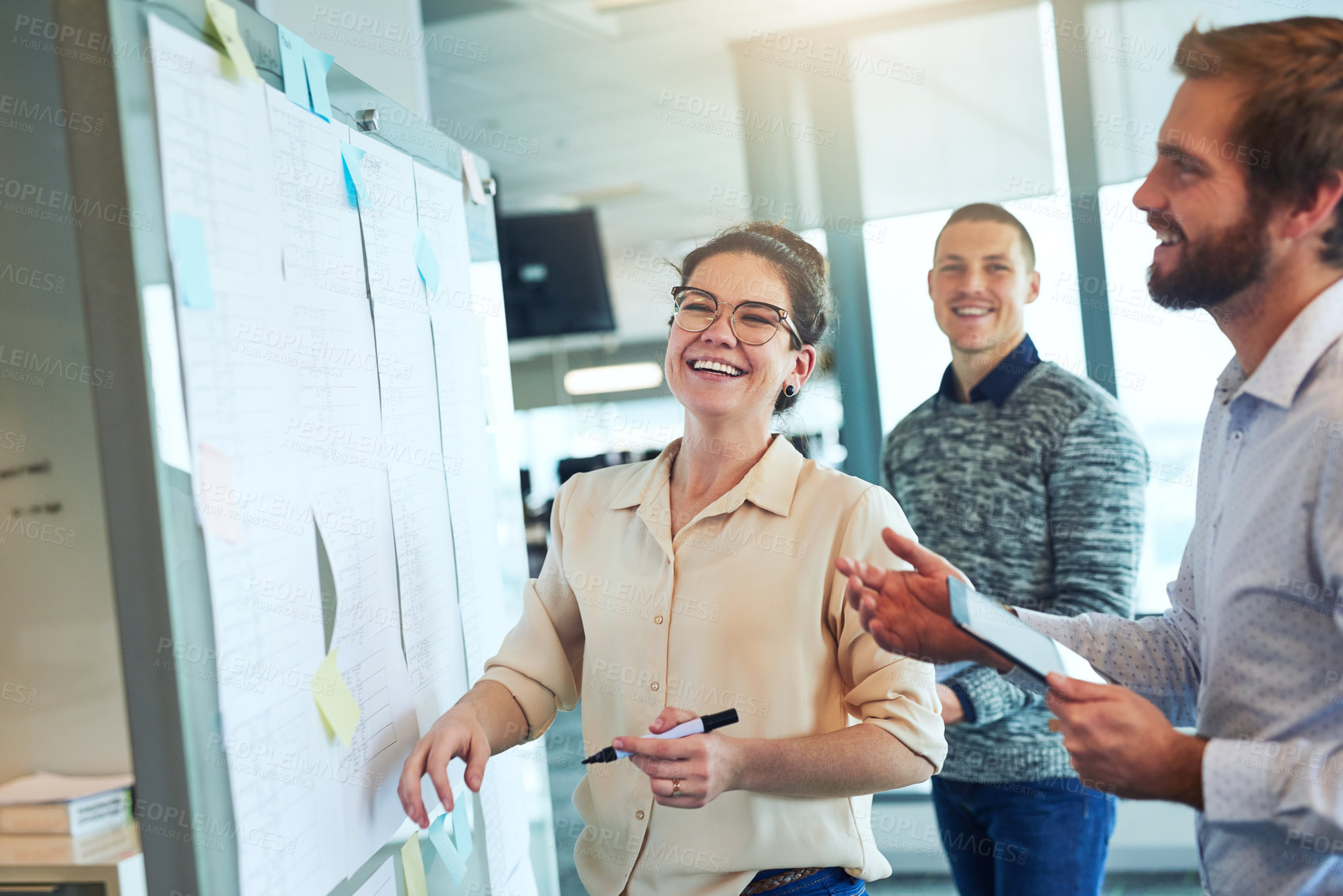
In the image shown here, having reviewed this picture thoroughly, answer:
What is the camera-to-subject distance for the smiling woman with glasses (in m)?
1.27

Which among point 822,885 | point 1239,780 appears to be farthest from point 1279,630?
point 822,885

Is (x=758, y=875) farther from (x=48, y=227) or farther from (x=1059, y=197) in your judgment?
(x=1059, y=197)

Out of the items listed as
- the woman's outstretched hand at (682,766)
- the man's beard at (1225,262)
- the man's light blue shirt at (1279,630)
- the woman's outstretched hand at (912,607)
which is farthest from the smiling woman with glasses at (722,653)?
the man's beard at (1225,262)

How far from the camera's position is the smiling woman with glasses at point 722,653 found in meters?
1.27

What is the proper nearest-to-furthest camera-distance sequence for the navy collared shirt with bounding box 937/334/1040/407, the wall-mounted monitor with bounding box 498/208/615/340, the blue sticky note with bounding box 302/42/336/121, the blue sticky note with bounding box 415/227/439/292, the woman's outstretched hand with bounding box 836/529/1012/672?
1. the woman's outstretched hand with bounding box 836/529/1012/672
2. the blue sticky note with bounding box 302/42/336/121
3. the blue sticky note with bounding box 415/227/439/292
4. the navy collared shirt with bounding box 937/334/1040/407
5. the wall-mounted monitor with bounding box 498/208/615/340

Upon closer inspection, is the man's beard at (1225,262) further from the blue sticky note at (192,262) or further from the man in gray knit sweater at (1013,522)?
the blue sticky note at (192,262)

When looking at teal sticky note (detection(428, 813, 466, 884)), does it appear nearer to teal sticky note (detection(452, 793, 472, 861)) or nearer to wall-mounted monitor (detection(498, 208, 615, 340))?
teal sticky note (detection(452, 793, 472, 861))

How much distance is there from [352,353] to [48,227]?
48 cm

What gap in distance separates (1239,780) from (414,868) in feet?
3.63

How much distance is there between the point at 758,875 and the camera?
131 cm

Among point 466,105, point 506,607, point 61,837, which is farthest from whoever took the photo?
point 466,105

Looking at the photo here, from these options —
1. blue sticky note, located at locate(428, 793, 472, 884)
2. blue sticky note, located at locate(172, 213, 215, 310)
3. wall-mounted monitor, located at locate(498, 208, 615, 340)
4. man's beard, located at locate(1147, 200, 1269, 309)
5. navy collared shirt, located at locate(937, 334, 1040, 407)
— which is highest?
wall-mounted monitor, located at locate(498, 208, 615, 340)

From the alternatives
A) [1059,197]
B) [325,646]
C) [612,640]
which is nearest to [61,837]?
[325,646]

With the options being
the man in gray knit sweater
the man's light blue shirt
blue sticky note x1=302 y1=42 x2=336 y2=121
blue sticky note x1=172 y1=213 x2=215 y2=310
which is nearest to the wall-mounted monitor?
the man in gray knit sweater
